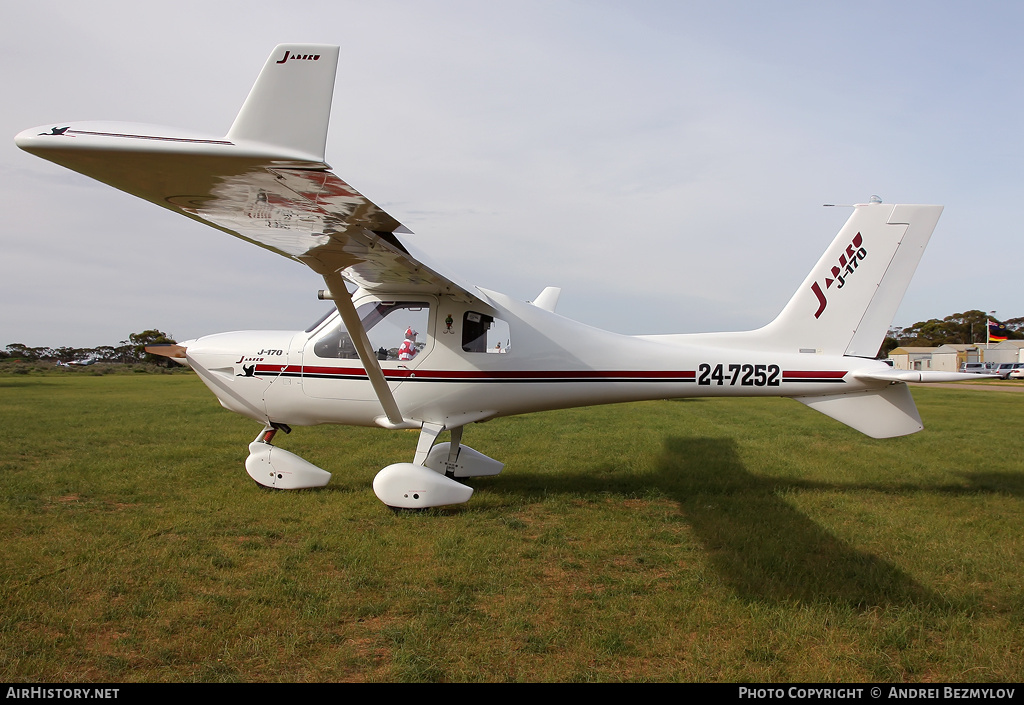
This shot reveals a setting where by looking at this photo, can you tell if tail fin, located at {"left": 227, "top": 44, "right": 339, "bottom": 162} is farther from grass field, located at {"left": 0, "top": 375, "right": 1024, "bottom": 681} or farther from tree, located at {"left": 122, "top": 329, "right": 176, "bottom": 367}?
tree, located at {"left": 122, "top": 329, "right": 176, "bottom": 367}

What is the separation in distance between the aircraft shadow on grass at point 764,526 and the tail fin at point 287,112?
3.78 metres

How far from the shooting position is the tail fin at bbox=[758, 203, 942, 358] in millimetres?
6613

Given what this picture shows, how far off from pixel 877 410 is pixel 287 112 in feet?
20.9

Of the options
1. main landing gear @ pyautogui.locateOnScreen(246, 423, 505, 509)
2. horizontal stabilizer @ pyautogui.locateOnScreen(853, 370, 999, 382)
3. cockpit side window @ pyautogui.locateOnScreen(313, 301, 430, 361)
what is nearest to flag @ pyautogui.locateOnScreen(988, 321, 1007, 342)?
horizontal stabilizer @ pyautogui.locateOnScreen(853, 370, 999, 382)

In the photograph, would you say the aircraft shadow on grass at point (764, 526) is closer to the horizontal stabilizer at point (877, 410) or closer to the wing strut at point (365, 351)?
the horizontal stabilizer at point (877, 410)

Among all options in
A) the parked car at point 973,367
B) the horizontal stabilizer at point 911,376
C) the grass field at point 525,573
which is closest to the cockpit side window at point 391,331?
the grass field at point 525,573

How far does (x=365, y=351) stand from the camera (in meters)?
5.85

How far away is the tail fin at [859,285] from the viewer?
21.7ft

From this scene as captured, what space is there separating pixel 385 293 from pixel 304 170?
139 inches

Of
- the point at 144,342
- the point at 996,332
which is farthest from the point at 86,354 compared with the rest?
the point at 996,332

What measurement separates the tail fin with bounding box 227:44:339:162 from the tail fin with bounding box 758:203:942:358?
17.4ft

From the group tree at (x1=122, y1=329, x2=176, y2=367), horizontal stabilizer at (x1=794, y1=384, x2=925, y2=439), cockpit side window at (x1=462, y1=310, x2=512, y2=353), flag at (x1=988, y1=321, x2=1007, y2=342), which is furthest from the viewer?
flag at (x1=988, y1=321, x2=1007, y2=342)
